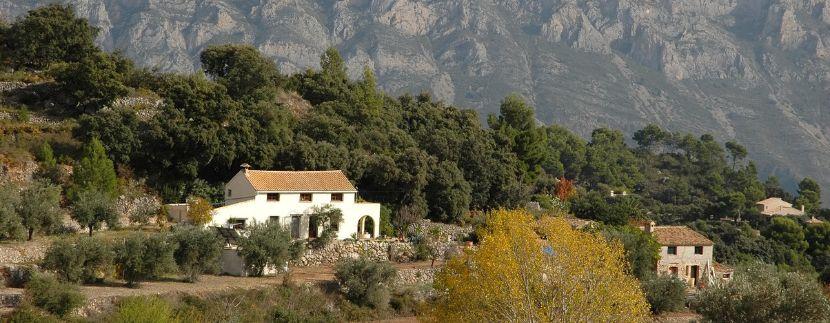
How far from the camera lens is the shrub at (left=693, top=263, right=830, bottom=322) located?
1415 inches

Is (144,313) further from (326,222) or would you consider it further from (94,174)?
(326,222)

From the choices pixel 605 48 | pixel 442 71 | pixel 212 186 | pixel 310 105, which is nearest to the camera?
pixel 212 186

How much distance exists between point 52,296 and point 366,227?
21750mm

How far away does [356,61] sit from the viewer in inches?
→ 6629

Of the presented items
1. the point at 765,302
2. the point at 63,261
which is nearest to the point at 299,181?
the point at 63,261

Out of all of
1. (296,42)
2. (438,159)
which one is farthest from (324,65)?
(296,42)

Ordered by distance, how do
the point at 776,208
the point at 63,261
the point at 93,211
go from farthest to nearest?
the point at 776,208
the point at 93,211
the point at 63,261

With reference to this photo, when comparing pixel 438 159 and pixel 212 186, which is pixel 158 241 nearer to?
pixel 212 186

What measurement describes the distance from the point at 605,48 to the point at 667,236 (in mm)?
142191

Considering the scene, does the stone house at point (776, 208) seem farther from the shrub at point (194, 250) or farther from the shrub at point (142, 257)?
the shrub at point (142, 257)

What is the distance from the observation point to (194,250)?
41375 mm

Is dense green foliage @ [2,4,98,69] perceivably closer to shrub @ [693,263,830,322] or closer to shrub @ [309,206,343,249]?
shrub @ [309,206,343,249]

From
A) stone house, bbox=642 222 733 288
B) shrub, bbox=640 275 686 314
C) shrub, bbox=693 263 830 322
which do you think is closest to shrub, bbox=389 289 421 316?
shrub, bbox=640 275 686 314

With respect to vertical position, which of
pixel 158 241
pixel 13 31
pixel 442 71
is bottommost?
pixel 158 241
